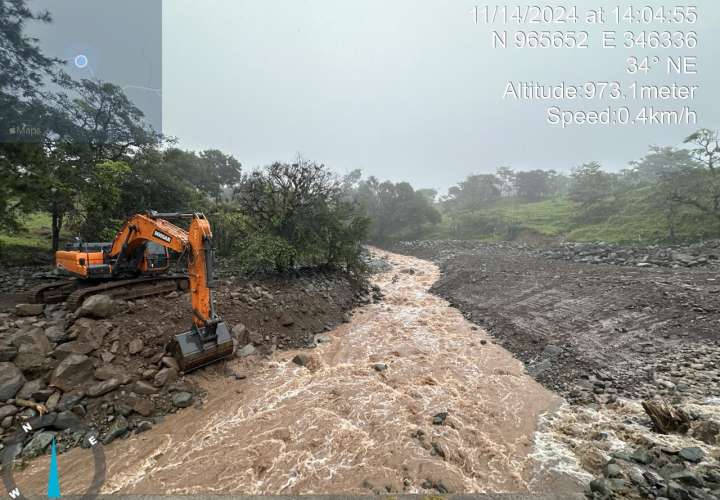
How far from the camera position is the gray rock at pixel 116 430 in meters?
5.49

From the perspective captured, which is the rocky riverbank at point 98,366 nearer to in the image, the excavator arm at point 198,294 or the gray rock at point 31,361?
the gray rock at point 31,361

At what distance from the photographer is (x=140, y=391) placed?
6375 millimetres

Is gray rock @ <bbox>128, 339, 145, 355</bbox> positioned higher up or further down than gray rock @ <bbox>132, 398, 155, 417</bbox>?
higher up

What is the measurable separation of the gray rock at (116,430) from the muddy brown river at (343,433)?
19 cm

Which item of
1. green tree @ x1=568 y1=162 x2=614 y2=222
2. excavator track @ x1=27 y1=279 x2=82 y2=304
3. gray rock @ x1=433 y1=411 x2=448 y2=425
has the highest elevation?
green tree @ x1=568 y1=162 x2=614 y2=222

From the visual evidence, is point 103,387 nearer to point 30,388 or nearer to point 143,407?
point 143,407

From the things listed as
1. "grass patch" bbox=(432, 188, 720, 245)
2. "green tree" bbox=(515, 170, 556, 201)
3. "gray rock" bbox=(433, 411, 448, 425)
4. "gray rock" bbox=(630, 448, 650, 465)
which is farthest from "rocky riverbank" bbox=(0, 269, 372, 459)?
"green tree" bbox=(515, 170, 556, 201)

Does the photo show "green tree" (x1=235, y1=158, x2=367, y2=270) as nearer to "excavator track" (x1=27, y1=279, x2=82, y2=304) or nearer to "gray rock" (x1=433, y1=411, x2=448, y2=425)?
"excavator track" (x1=27, y1=279, x2=82, y2=304)

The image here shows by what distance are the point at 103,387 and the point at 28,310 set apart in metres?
3.47

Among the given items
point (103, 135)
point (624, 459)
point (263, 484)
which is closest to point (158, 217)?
point (263, 484)

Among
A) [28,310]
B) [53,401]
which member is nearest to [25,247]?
[28,310]

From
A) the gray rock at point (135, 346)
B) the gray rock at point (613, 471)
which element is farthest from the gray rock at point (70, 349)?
the gray rock at point (613, 471)

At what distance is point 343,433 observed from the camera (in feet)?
19.3

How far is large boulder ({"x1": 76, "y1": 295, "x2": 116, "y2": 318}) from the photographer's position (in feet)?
24.1
